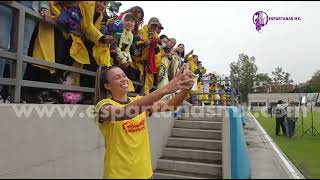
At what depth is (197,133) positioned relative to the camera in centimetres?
617

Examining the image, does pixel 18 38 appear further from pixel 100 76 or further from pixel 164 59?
pixel 164 59

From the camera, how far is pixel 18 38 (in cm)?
229

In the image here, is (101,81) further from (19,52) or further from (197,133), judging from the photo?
(197,133)

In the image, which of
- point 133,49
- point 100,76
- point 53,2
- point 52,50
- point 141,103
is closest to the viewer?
point 53,2

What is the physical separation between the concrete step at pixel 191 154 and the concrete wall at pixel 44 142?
2.16 m

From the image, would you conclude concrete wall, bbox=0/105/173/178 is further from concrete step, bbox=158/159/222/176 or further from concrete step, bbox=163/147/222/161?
concrete step, bbox=163/147/222/161

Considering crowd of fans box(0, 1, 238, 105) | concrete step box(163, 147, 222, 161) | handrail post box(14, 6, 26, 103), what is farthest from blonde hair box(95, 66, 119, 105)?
concrete step box(163, 147, 222, 161)

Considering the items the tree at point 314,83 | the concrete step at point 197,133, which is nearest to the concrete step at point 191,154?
the concrete step at point 197,133

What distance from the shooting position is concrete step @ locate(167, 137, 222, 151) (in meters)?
5.59

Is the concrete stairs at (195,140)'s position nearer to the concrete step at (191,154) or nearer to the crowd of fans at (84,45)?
the concrete step at (191,154)

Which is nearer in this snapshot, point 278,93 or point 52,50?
point 52,50

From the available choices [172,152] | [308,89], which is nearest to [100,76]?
[308,89]

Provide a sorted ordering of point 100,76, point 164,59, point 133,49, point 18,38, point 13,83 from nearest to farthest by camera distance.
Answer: point 100,76 < point 18,38 < point 13,83 < point 133,49 < point 164,59

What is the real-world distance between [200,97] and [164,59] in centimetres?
427
